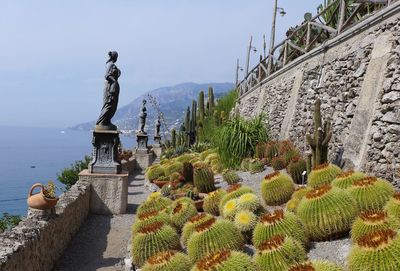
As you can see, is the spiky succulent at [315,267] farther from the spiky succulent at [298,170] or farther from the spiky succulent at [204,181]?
the spiky succulent at [204,181]

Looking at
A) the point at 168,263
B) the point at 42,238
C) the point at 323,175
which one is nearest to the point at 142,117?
the point at 42,238

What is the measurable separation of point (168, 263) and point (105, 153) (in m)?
6.29

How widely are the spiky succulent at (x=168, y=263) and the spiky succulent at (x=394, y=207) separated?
84.3 inches

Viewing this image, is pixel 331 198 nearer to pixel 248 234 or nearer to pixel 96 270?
pixel 248 234

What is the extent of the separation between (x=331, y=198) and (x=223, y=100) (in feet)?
67.3

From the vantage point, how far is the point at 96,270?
6629 mm

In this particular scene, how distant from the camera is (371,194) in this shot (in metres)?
4.95

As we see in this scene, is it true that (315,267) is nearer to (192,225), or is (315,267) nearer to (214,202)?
(192,225)

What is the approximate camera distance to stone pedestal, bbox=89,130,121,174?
34.0ft

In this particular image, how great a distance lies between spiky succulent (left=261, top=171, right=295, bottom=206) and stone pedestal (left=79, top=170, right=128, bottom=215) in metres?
4.22

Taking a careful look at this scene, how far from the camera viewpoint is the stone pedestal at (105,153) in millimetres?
10375

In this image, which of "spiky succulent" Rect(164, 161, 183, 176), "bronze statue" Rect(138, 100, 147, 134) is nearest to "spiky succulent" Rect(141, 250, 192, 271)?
"spiky succulent" Rect(164, 161, 183, 176)

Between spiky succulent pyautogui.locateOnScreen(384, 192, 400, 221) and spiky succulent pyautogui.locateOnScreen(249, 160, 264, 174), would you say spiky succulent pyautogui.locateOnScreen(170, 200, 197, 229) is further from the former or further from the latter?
spiky succulent pyautogui.locateOnScreen(249, 160, 264, 174)

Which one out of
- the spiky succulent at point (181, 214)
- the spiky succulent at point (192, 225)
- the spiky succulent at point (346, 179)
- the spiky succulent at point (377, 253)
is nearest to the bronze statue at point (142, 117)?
the spiky succulent at point (181, 214)
